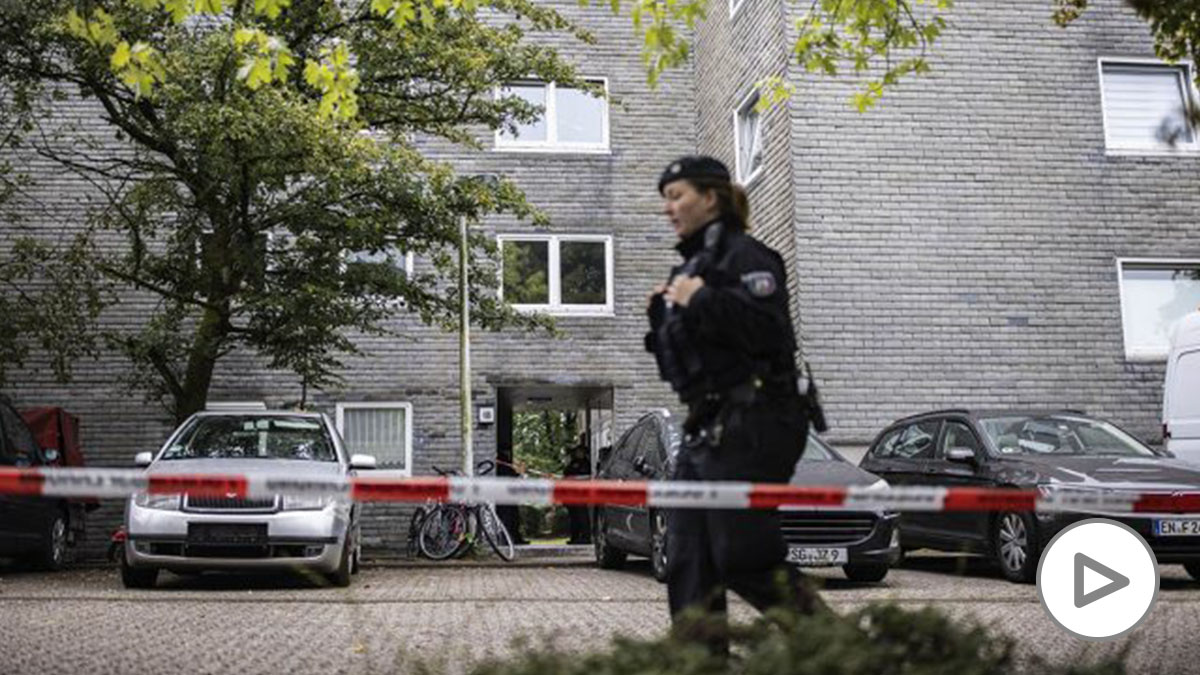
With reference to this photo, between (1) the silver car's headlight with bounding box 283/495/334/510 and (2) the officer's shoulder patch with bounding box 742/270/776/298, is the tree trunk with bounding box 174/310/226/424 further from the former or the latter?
(2) the officer's shoulder patch with bounding box 742/270/776/298

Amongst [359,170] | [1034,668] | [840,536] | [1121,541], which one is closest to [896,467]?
[840,536]

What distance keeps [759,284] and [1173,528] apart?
7.83 metres

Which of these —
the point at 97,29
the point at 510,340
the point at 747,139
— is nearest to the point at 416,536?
the point at 510,340

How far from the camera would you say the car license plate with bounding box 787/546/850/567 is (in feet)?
36.1

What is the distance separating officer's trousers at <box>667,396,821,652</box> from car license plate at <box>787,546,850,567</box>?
6.46 meters

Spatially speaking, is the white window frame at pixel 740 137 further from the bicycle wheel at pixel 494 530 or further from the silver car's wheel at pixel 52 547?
the silver car's wheel at pixel 52 547

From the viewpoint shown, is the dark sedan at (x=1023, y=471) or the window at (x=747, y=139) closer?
the dark sedan at (x=1023, y=471)

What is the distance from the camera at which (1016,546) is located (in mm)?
11570

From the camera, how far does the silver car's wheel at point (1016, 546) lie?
1130cm

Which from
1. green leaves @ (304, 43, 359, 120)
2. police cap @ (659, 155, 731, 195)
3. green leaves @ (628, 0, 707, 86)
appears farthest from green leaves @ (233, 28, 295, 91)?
police cap @ (659, 155, 731, 195)

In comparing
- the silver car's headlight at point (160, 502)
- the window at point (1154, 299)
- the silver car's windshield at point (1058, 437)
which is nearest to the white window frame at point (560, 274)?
the window at point (1154, 299)

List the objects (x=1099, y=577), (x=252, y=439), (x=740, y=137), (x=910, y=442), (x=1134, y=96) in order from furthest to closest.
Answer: (x=740, y=137)
(x=1134, y=96)
(x=910, y=442)
(x=252, y=439)
(x=1099, y=577)

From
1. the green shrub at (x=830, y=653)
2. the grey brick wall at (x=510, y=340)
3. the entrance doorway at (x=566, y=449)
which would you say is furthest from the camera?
the entrance doorway at (x=566, y=449)

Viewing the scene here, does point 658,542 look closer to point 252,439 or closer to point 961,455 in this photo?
point 961,455
